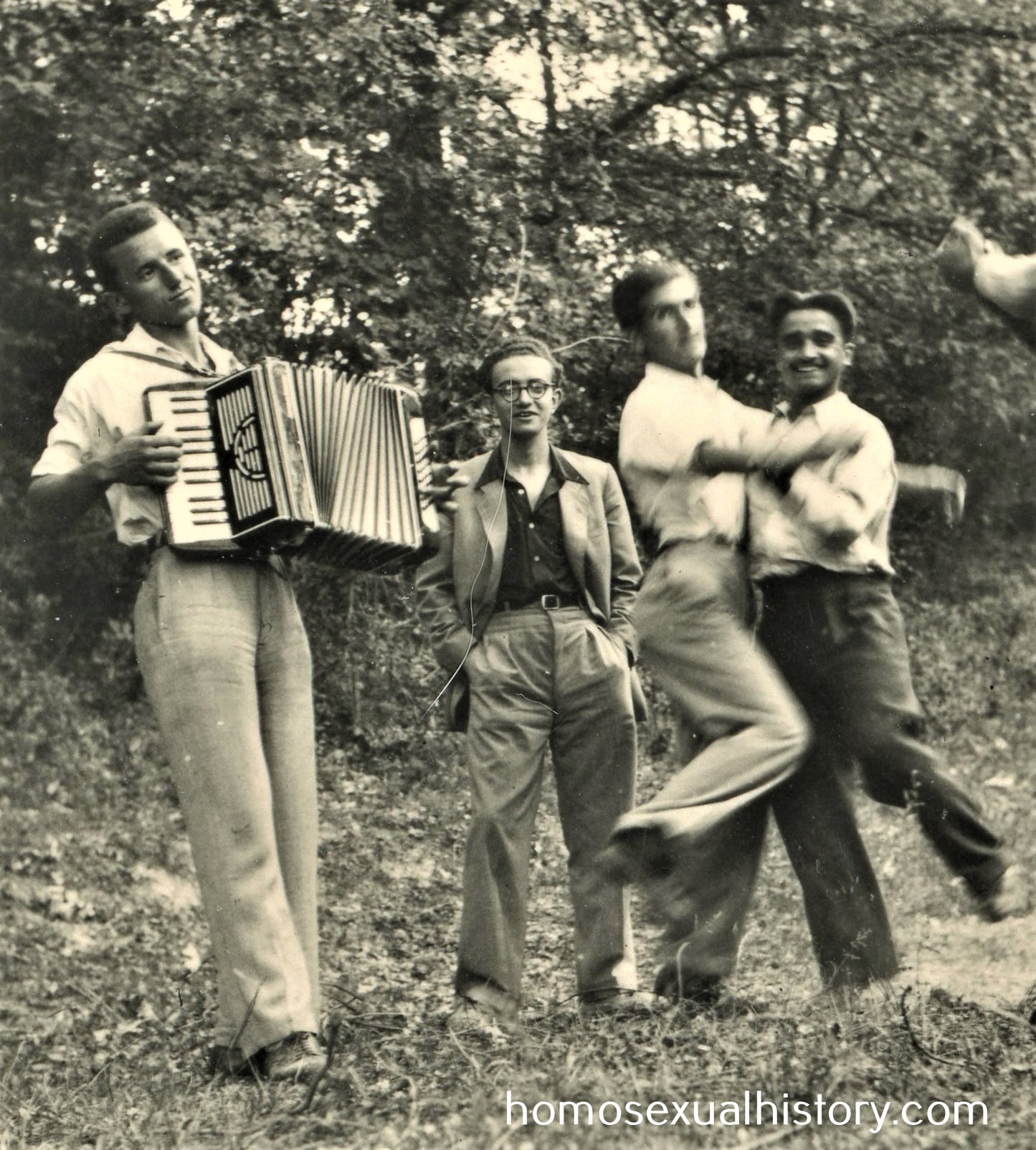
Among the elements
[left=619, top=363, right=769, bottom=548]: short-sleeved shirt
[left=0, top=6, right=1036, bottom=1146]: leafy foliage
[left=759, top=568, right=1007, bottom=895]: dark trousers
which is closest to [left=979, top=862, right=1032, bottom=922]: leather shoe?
[left=759, top=568, right=1007, bottom=895]: dark trousers

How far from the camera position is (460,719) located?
4824 mm

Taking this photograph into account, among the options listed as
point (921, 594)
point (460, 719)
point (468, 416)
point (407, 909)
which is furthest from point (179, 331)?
point (921, 594)

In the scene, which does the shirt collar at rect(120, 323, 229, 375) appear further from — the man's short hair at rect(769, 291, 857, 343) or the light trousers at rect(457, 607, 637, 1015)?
the man's short hair at rect(769, 291, 857, 343)

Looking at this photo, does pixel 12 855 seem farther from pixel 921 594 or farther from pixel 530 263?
pixel 921 594

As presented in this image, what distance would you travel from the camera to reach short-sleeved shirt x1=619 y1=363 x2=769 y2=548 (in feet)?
15.6

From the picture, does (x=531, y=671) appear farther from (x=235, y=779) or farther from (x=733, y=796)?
(x=235, y=779)

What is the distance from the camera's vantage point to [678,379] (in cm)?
494

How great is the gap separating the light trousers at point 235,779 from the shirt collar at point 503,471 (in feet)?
2.52

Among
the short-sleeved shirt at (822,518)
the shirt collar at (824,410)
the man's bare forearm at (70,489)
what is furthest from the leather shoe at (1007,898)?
the man's bare forearm at (70,489)

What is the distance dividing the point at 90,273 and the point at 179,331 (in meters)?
1.49

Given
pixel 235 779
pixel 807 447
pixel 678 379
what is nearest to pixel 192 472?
pixel 235 779

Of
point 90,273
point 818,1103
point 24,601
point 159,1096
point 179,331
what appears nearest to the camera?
point 818,1103

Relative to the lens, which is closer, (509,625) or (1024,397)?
(509,625)

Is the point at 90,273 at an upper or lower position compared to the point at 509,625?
upper
